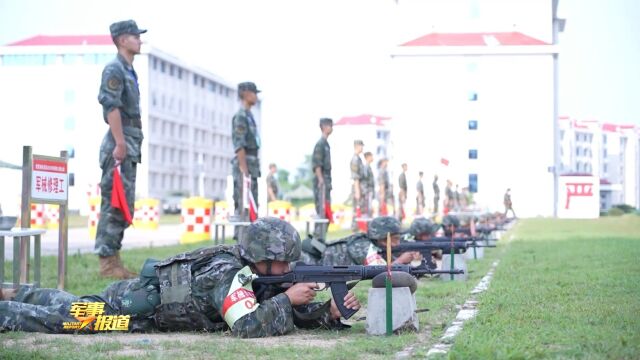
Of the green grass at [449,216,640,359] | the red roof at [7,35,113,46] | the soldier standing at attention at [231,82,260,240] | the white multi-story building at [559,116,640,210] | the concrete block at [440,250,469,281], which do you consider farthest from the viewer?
the white multi-story building at [559,116,640,210]

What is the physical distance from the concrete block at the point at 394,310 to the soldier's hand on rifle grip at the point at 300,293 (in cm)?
39

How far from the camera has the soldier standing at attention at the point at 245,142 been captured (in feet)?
46.5

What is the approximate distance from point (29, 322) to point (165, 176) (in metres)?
85.6

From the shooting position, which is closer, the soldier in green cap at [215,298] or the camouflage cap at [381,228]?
the soldier in green cap at [215,298]

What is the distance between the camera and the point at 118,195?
421 inches

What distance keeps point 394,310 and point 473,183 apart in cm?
6999

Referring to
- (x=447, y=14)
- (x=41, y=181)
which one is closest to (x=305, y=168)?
(x=447, y=14)

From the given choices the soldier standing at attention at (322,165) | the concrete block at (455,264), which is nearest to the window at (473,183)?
the soldier standing at attention at (322,165)

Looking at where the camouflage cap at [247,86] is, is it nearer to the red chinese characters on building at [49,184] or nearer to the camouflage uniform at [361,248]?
the camouflage uniform at [361,248]

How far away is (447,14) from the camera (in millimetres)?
78312

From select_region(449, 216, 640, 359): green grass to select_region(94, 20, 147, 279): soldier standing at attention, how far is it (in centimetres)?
396

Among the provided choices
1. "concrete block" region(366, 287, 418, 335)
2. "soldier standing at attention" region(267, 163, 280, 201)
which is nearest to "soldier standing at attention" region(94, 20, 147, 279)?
"concrete block" region(366, 287, 418, 335)

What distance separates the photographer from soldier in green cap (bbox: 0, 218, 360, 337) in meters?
6.54

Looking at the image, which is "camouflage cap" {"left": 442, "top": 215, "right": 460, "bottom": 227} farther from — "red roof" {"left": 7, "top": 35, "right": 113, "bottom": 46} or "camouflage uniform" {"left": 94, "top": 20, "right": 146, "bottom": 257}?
"red roof" {"left": 7, "top": 35, "right": 113, "bottom": 46}
